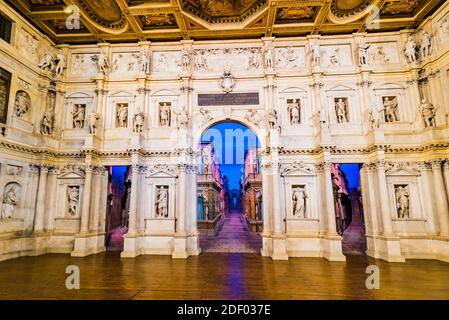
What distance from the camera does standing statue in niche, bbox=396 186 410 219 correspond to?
10836mm

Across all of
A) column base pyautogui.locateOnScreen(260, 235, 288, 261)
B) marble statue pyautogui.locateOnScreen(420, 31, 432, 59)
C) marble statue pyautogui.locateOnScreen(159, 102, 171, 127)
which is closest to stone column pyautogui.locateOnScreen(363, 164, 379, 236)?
column base pyautogui.locateOnScreen(260, 235, 288, 261)

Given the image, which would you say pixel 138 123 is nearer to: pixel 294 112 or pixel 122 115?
pixel 122 115

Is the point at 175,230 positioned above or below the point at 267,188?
below

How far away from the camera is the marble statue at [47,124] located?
11.8 m

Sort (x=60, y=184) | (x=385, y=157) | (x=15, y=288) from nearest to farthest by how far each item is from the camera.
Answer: (x=15, y=288) < (x=385, y=157) < (x=60, y=184)

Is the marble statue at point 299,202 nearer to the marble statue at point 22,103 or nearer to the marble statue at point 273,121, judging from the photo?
the marble statue at point 273,121

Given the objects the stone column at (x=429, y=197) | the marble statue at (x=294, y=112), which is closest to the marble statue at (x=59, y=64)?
the marble statue at (x=294, y=112)

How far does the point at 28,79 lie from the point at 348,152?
633 inches

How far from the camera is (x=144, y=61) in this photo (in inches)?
497

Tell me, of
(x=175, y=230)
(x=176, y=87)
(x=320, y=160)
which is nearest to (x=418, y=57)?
(x=320, y=160)

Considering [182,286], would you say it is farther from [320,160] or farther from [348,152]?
[348,152]

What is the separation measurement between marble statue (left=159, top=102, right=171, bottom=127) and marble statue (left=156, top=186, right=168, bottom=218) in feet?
11.2

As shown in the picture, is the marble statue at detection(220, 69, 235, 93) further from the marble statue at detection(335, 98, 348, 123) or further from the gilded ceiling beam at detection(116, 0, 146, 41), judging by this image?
the marble statue at detection(335, 98, 348, 123)

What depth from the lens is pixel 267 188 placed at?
37.3 feet
